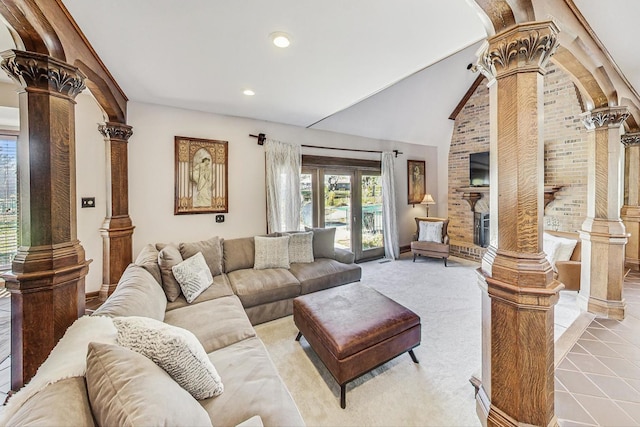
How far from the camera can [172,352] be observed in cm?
109

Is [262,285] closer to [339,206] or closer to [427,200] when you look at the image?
[339,206]

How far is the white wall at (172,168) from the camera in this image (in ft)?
11.0

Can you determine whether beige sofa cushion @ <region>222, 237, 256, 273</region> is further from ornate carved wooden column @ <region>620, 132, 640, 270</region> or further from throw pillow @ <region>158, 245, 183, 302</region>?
ornate carved wooden column @ <region>620, 132, 640, 270</region>

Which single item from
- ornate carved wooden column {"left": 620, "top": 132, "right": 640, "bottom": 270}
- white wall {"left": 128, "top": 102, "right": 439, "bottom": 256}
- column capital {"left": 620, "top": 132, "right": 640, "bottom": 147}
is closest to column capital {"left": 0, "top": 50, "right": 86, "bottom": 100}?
white wall {"left": 128, "top": 102, "right": 439, "bottom": 256}

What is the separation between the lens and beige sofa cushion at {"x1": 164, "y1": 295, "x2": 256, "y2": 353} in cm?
175

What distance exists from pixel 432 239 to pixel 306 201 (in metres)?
2.71

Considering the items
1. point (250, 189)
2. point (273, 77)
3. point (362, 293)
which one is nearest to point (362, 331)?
point (362, 293)

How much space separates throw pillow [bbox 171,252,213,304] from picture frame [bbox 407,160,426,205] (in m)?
4.65

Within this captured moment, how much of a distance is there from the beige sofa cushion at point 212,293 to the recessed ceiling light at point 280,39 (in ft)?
7.49

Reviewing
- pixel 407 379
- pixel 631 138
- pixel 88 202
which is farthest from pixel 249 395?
pixel 631 138

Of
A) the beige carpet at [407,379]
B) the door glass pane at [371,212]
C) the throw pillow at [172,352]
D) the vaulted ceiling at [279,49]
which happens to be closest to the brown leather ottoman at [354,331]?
the beige carpet at [407,379]

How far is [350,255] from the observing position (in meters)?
3.81

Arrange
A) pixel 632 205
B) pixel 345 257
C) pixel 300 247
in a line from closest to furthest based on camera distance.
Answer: pixel 300 247 < pixel 345 257 < pixel 632 205

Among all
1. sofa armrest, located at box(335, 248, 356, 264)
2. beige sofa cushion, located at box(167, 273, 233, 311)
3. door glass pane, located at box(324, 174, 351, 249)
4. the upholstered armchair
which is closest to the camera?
beige sofa cushion, located at box(167, 273, 233, 311)
